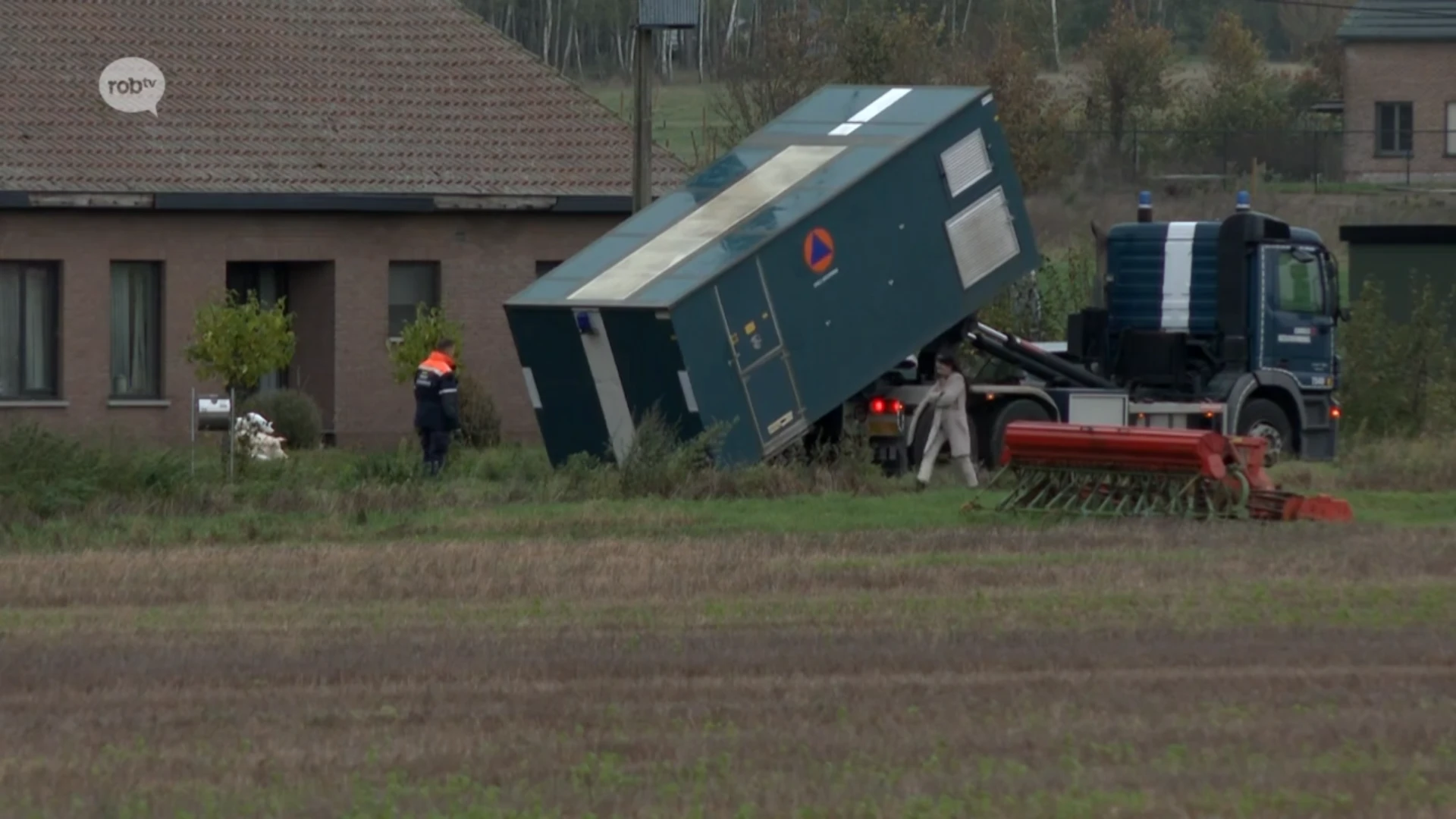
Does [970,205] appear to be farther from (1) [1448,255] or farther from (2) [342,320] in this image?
(1) [1448,255]

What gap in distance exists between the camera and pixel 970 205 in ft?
77.0

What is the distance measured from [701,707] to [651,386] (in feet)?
36.5

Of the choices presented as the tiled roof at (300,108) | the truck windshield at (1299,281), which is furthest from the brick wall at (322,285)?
the truck windshield at (1299,281)

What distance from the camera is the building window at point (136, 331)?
29.8 metres

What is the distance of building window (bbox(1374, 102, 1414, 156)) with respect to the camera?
64.6 m

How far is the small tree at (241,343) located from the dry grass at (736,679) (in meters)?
10.7

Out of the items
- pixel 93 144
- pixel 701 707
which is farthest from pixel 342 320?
pixel 701 707

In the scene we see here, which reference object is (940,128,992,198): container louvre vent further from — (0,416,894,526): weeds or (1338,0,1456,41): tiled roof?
(1338,0,1456,41): tiled roof

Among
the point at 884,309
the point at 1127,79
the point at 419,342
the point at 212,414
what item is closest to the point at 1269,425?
the point at 884,309

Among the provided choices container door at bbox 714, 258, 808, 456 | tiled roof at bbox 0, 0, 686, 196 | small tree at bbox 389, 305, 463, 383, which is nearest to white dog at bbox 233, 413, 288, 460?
small tree at bbox 389, 305, 463, 383

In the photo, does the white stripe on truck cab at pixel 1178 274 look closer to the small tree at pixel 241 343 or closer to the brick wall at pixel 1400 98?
the small tree at pixel 241 343

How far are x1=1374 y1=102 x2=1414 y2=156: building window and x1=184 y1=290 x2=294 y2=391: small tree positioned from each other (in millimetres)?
44059

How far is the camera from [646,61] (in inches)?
944

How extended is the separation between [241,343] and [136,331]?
10.4ft
